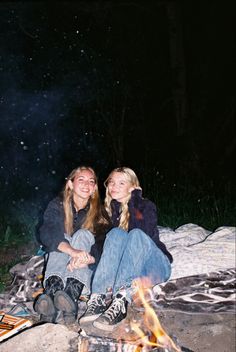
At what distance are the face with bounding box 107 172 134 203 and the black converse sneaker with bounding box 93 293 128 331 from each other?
89 centimetres

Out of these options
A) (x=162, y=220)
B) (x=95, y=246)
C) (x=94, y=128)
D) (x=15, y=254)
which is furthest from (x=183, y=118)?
(x=95, y=246)

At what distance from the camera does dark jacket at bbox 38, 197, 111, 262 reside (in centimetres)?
357

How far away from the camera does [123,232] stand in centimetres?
349

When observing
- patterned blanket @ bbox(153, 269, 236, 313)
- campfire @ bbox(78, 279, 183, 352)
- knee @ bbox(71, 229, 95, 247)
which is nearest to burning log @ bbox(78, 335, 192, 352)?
campfire @ bbox(78, 279, 183, 352)

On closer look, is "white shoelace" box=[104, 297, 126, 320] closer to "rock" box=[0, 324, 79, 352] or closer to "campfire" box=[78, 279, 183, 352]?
"campfire" box=[78, 279, 183, 352]

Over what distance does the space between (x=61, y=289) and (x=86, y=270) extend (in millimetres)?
267

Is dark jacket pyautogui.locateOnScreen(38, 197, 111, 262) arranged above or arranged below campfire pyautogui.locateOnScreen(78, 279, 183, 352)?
above

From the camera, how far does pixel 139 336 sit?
119 inches

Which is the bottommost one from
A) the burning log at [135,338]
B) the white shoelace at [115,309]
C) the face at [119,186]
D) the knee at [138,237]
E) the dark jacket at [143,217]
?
the burning log at [135,338]

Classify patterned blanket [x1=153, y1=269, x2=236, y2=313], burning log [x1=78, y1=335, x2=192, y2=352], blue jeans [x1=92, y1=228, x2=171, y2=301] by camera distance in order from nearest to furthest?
1. burning log [x1=78, y1=335, x2=192, y2=352]
2. blue jeans [x1=92, y1=228, x2=171, y2=301]
3. patterned blanket [x1=153, y1=269, x2=236, y2=313]

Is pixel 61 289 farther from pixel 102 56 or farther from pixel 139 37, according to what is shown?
pixel 139 37

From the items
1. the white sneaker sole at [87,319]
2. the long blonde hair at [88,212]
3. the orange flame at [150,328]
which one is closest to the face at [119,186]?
the long blonde hair at [88,212]

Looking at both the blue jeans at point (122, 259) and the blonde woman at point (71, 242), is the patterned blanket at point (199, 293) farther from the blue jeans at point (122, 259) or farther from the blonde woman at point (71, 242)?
the blonde woman at point (71, 242)

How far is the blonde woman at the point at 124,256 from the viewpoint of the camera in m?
3.25
